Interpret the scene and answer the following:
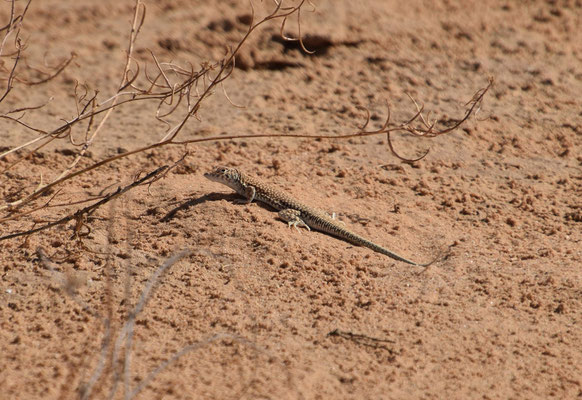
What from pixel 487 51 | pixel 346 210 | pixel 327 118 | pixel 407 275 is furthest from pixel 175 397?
pixel 487 51

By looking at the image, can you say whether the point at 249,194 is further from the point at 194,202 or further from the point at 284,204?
the point at 194,202

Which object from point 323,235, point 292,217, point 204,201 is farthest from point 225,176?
point 323,235

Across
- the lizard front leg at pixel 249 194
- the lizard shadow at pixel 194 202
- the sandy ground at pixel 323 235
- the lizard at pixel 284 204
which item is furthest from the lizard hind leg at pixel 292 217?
the lizard shadow at pixel 194 202

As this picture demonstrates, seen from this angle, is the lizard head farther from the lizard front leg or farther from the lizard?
the lizard front leg

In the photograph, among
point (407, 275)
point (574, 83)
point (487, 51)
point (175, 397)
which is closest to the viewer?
point (175, 397)

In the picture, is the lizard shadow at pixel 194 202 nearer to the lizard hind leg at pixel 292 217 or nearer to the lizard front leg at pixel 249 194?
the lizard front leg at pixel 249 194

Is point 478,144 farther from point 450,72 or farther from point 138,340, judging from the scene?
point 138,340

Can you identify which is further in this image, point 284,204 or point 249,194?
point 249,194
